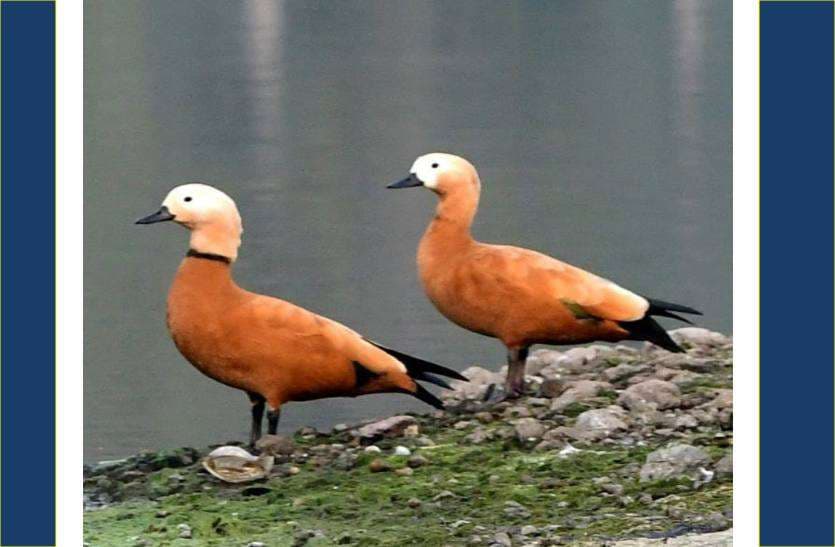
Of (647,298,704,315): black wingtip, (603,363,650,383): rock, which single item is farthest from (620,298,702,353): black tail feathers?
(603,363,650,383): rock

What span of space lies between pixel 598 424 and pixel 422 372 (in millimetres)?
410

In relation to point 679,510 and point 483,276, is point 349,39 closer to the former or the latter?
point 483,276

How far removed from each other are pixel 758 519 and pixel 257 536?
1050 mm

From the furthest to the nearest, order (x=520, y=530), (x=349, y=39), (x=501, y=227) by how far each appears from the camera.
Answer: (x=349, y=39)
(x=501, y=227)
(x=520, y=530)

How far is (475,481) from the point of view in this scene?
12.5 ft

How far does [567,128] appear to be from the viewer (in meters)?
4.43

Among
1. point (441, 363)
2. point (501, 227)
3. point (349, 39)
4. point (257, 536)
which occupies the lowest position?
point (257, 536)

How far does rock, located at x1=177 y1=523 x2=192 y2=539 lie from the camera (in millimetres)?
3681

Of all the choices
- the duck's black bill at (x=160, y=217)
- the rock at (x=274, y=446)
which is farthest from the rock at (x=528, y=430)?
the duck's black bill at (x=160, y=217)

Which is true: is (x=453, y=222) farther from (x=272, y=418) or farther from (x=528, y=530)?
(x=528, y=530)

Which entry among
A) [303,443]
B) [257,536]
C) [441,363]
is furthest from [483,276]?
[257,536]

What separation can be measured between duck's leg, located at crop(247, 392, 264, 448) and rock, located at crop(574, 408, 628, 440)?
70 cm

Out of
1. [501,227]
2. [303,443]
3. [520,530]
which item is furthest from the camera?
[501,227]

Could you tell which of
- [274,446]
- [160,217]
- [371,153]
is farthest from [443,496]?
[371,153]
